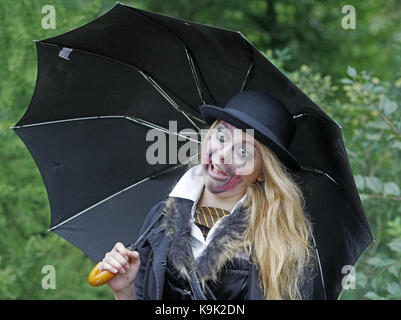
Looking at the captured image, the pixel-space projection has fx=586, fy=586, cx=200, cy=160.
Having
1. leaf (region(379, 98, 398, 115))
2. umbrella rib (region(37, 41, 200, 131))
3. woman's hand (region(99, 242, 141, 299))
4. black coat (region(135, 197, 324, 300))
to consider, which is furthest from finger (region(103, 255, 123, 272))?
leaf (region(379, 98, 398, 115))

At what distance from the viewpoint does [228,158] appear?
8.63 feet

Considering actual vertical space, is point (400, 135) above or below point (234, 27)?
below

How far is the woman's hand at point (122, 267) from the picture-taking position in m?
2.42

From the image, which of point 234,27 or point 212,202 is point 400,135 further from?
point 234,27

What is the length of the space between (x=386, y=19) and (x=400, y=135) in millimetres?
5600


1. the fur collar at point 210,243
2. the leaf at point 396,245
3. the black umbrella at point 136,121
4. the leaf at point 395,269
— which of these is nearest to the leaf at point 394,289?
the leaf at point 395,269

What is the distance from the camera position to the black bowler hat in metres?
2.51

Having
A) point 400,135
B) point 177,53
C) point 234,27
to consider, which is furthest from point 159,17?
point 234,27

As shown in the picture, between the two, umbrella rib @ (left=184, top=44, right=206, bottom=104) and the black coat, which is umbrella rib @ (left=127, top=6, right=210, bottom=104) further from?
the black coat

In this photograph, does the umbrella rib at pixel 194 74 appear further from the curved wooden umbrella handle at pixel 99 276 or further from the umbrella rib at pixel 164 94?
the curved wooden umbrella handle at pixel 99 276

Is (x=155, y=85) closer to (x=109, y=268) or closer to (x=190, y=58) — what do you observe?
(x=190, y=58)

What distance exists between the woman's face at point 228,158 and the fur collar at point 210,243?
147mm
